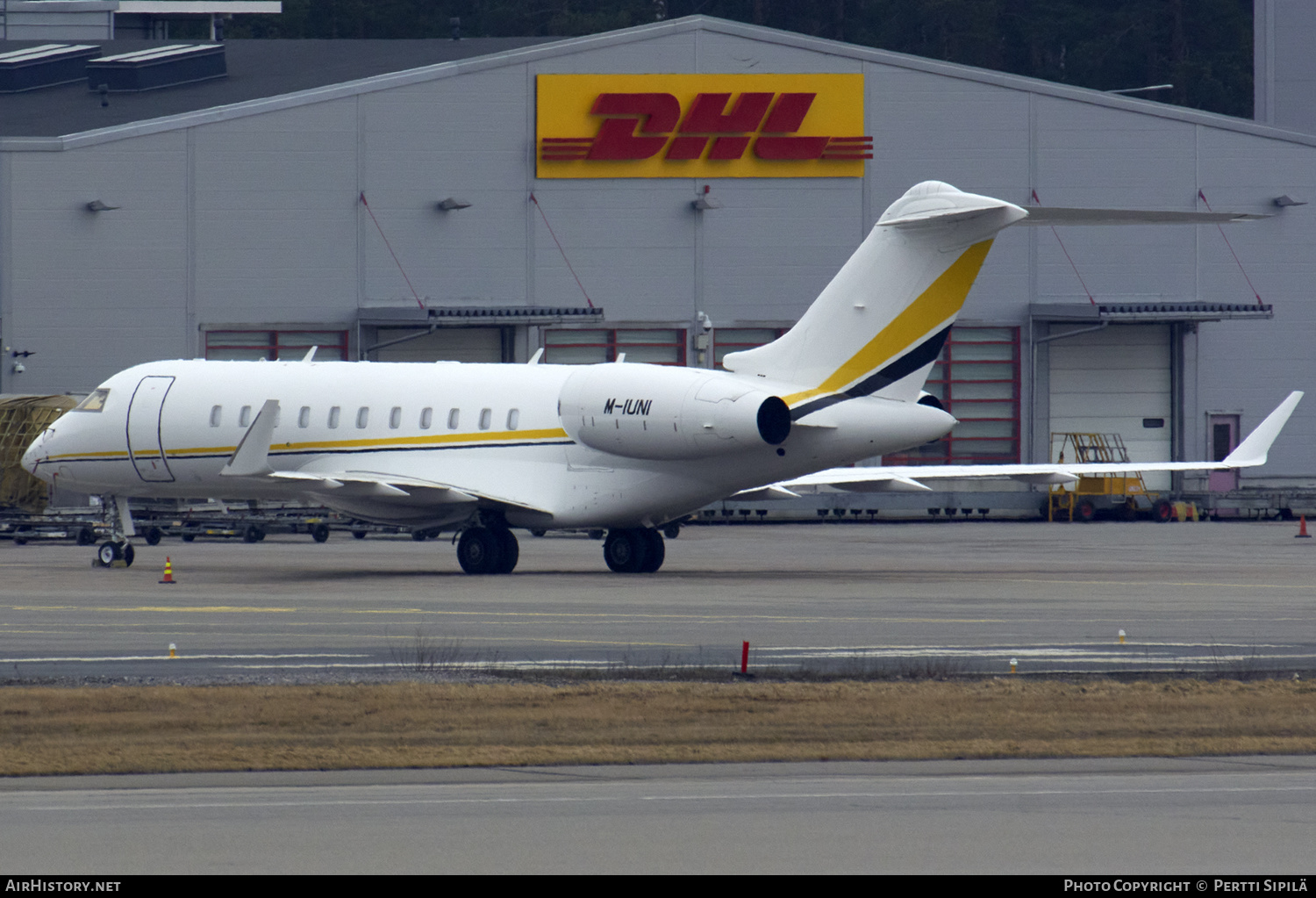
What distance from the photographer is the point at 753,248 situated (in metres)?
58.1

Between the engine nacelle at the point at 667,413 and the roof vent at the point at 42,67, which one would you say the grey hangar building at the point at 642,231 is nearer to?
the roof vent at the point at 42,67

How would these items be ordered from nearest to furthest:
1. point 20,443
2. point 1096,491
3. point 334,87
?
point 20,443 → point 334,87 → point 1096,491

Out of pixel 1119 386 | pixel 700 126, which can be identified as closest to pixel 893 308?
pixel 700 126

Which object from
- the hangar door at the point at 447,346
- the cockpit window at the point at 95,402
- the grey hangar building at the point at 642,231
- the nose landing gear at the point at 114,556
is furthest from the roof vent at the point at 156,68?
the nose landing gear at the point at 114,556

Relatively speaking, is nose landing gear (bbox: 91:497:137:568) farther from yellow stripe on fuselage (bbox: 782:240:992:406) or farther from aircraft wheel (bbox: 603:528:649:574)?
yellow stripe on fuselage (bbox: 782:240:992:406)

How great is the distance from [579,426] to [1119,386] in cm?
3392

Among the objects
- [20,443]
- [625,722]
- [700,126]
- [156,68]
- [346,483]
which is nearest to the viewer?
[625,722]

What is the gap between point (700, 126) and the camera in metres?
57.3

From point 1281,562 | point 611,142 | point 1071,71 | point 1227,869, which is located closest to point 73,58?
point 611,142

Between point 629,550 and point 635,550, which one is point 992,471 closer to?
point 635,550

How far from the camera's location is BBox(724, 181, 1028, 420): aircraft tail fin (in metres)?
29.3

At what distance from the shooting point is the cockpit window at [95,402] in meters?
35.7

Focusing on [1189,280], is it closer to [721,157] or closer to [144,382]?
[721,157]
